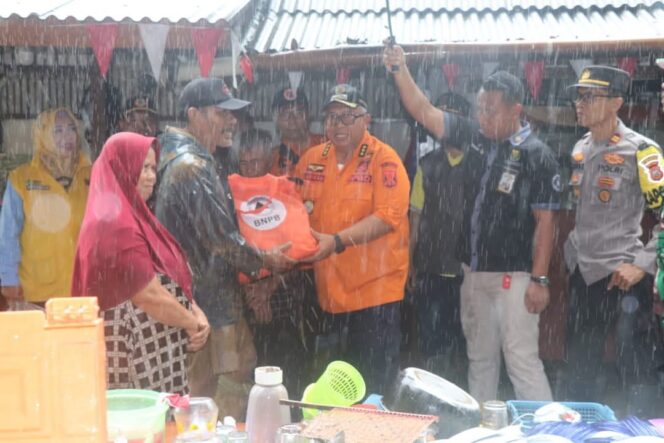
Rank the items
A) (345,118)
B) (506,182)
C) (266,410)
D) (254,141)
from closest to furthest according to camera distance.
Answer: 1. (266,410)
2. (506,182)
3. (345,118)
4. (254,141)

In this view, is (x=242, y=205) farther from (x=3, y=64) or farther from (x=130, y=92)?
(x=3, y=64)

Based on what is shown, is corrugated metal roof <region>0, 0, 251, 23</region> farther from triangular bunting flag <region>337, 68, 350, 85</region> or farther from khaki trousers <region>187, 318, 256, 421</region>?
khaki trousers <region>187, 318, 256, 421</region>

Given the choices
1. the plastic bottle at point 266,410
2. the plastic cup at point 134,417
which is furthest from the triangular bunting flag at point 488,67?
the plastic cup at point 134,417

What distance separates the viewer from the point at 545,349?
18.6ft

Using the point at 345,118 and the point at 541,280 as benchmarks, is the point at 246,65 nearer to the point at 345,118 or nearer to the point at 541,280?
the point at 345,118

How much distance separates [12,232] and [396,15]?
3.39m

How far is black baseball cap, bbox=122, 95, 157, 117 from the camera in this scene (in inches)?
210

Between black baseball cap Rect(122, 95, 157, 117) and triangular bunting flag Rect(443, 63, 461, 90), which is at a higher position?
triangular bunting flag Rect(443, 63, 461, 90)

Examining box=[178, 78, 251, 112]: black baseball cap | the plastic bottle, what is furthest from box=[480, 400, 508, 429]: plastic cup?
box=[178, 78, 251, 112]: black baseball cap

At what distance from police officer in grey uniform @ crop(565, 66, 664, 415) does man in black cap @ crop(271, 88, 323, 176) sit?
6.32 ft

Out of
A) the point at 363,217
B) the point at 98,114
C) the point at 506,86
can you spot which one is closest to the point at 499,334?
the point at 363,217

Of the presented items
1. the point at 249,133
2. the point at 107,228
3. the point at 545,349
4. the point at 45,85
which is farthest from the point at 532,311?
the point at 45,85

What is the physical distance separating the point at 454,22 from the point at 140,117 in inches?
99.8

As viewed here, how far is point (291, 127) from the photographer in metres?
5.28
